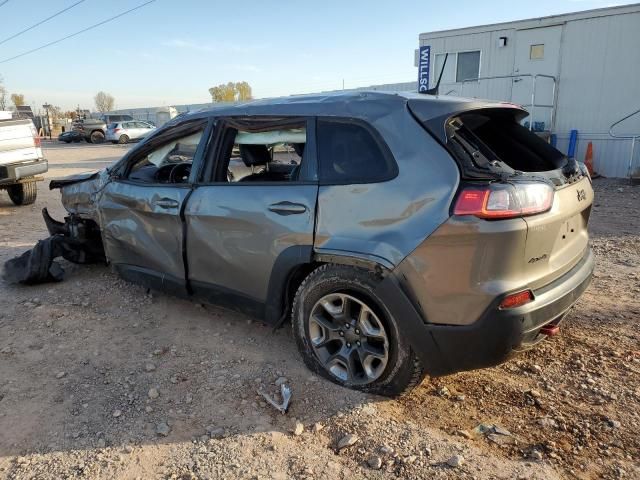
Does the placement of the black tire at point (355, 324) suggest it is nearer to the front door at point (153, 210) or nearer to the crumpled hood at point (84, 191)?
the front door at point (153, 210)

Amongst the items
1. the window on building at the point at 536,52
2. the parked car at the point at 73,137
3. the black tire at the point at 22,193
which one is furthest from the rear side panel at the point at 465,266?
the parked car at the point at 73,137

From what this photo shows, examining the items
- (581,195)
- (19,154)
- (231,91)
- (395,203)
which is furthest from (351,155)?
(231,91)

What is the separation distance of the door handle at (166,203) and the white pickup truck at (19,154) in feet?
19.9

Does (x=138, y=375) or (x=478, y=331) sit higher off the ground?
(x=478, y=331)

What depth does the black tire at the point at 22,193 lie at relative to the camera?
9.38 metres

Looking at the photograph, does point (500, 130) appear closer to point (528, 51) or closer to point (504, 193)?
point (504, 193)

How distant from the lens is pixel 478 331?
2.45 metres

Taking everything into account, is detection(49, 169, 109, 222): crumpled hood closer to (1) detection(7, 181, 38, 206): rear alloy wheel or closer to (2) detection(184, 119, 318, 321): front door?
(2) detection(184, 119, 318, 321): front door

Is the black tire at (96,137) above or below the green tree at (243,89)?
below

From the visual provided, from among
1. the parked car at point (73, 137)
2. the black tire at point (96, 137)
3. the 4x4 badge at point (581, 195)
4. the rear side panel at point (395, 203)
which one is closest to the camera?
the rear side panel at point (395, 203)

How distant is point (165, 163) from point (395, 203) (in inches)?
98.7

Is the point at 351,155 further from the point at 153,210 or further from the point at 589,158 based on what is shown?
the point at 589,158

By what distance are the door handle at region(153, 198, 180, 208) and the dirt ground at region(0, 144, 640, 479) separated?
0.97m

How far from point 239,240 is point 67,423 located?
144 centimetres
